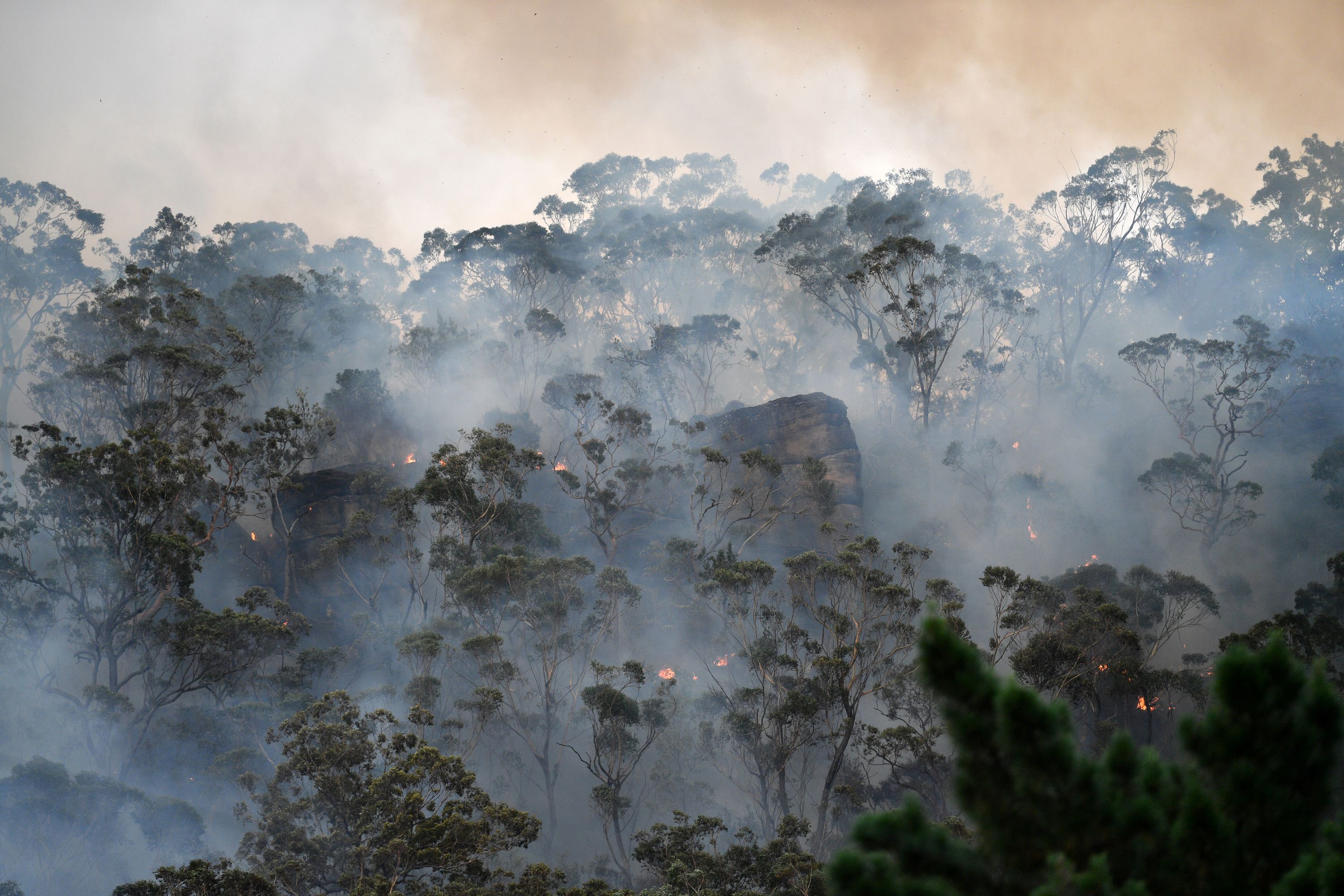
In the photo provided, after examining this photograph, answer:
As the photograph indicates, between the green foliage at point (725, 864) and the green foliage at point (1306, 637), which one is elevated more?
the green foliage at point (1306, 637)

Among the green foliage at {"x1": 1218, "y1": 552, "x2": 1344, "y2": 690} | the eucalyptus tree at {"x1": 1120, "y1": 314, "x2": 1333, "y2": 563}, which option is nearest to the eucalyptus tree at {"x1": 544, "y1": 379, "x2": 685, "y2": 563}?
the green foliage at {"x1": 1218, "y1": 552, "x2": 1344, "y2": 690}

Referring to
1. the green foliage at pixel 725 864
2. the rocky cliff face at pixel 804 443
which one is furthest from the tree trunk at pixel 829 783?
the rocky cliff face at pixel 804 443

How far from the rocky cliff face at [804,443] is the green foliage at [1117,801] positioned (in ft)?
115

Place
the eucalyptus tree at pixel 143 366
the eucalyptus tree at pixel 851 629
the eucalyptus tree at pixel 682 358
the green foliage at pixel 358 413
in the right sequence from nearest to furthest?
the eucalyptus tree at pixel 851 629 → the eucalyptus tree at pixel 143 366 → the green foliage at pixel 358 413 → the eucalyptus tree at pixel 682 358

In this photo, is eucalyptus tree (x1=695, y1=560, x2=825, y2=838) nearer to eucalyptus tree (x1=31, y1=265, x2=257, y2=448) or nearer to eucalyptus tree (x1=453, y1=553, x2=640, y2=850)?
eucalyptus tree (x1=453, y1=553, x2=640, y2=850)

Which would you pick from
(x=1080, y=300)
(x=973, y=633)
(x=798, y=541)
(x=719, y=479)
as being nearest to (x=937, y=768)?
(x=973, y=633)

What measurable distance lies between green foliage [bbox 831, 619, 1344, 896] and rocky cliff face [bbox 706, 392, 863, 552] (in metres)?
34.9

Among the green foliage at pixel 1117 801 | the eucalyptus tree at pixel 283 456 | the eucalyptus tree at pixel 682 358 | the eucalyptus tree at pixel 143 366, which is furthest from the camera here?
the eucalyptus tree at pixel 682 358

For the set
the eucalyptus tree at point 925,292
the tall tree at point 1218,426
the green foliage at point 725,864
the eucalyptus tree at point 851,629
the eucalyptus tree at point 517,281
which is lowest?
the green foliage at point 725,864

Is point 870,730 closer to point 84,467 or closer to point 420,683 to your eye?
point 420,683

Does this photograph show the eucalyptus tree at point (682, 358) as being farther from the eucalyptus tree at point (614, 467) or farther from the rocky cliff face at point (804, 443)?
the rocky cliff face at point (804, 443)

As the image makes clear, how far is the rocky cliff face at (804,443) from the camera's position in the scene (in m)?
40.6

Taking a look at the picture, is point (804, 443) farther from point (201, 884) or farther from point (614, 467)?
point (201, 884)

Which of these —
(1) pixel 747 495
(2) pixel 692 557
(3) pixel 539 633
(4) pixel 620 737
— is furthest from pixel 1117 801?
(1) pixel 747 495
